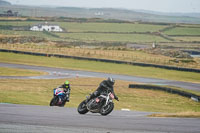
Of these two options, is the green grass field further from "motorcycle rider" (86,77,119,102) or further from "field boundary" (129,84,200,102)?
"motorcycle rider" (86,77,119,102)

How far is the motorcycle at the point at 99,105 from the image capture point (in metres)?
17.1

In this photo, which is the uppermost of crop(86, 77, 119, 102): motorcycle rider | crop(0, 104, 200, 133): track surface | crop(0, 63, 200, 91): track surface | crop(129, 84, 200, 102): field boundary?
crop(86, 77, 119, 102): motorcycle rider

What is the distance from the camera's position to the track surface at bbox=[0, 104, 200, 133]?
41.0 ft

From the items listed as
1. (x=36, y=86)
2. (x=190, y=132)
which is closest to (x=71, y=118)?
(x=190, y=132)

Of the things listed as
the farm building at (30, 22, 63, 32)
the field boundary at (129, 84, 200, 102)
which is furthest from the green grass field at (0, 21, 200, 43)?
the field boundary at (129, 84, 200, 102)

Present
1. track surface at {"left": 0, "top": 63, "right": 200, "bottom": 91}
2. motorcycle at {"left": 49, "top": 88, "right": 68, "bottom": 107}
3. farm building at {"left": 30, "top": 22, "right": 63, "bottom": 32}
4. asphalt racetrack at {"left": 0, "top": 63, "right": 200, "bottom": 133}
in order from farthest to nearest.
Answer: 1. farm building at {"left": 30, "top": 22, "right": 63, "bottom": 32}
2. track surface at {"left": 0, "top": 63, "right": 200, "bottom": 91}
3. motorcycle at {"left": 49, "top": 88, "right": 68, "bottom": 107}
4. asphalt racetrack at {"left": 0, "top": 63, "right": 200, "bottom": 133}

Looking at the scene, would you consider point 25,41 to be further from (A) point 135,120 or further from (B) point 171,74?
(A) point 135,120

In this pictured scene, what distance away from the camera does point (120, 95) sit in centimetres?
3650

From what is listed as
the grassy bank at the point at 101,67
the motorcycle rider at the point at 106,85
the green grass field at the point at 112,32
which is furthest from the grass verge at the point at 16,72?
the green grass field at the point at 112,32

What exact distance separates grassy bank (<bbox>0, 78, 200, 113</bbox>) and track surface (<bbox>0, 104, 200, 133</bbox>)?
13.0m

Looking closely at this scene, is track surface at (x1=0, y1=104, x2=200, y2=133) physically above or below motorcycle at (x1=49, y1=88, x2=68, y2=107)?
A: above

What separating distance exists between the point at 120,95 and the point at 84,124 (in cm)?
2306

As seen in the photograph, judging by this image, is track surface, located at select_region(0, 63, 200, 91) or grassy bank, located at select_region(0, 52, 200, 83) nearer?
track surface, located at select_region(0, 63, 200, 91)

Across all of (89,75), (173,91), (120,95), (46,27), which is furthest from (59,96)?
(46,27)
